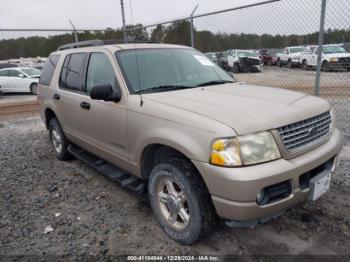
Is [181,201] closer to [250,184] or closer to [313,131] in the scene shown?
[250,184]

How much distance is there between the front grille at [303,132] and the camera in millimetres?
2538

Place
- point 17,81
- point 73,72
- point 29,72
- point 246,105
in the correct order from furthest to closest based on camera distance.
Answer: point 29,72 < point 17,81 < point 73,72 < point 246,105

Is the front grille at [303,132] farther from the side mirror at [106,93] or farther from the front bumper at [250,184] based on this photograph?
the side mirror at [106,93]

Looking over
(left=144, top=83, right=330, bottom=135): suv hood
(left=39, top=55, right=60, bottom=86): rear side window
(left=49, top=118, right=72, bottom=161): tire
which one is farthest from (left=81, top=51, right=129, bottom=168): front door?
(left=39, top=55, right=60, bottom=86): rear side window

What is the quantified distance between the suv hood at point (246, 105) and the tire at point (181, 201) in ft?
1.53

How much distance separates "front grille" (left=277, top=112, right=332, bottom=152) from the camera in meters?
2.54

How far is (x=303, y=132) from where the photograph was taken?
2.68 meters

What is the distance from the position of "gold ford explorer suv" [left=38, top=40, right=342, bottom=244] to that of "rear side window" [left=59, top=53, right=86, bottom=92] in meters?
0.03

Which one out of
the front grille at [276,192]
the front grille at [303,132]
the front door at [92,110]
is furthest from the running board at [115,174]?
the front grille at [303,132]

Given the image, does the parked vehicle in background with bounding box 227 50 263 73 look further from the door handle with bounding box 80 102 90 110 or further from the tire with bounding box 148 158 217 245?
the tire with bounding box 148 158 217 245

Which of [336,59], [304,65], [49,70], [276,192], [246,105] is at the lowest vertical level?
[304,65]

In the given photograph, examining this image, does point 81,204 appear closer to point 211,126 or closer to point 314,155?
point 211,126

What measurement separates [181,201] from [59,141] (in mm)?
3197

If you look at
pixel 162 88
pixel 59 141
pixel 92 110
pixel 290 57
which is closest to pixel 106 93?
pixel 162 88
